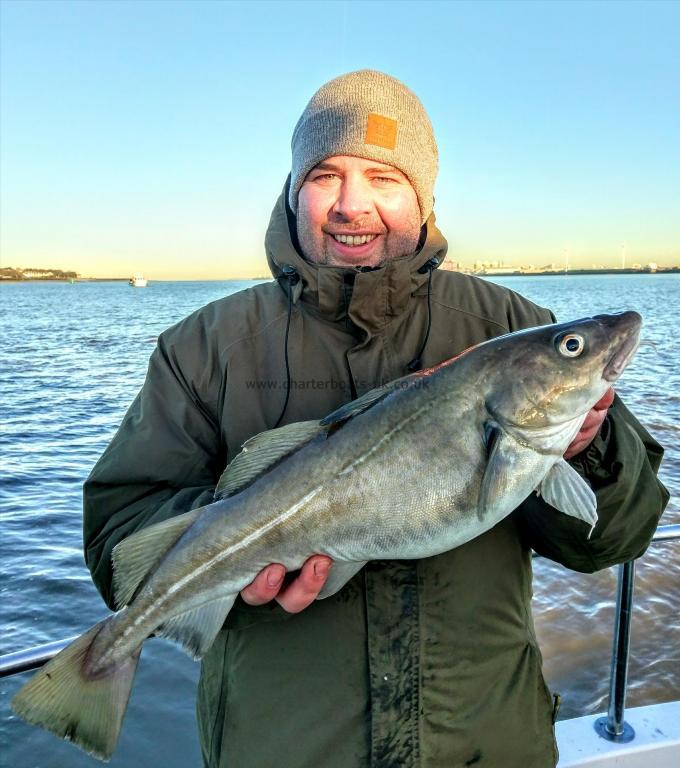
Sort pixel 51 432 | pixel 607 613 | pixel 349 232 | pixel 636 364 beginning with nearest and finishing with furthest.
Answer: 1. pixel 349 232
2. pixel 607 613
3. pixel 51 432
4. pixel 636 364

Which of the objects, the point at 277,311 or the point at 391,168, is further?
the point at 391,168

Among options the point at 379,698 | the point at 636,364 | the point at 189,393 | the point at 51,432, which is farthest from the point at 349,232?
the point at 636,364

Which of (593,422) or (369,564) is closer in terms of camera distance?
(593,422)

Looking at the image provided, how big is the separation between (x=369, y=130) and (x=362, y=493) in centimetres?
171

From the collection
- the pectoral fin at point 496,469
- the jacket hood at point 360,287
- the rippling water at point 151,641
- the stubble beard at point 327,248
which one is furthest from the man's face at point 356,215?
the rippling water at point 151,641

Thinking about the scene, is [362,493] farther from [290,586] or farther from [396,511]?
[290,586]

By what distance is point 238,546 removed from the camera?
2.56 metres

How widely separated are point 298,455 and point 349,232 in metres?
1.06

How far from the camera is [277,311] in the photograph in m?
2.97

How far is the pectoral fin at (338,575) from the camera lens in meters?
2.48

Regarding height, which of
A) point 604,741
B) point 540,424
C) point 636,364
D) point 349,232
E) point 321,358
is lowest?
point 636,364

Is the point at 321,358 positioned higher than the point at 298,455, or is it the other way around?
the point at 321,358

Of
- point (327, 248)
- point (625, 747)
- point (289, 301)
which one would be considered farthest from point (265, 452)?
point (625, 747)

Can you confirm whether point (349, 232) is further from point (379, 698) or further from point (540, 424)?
point (379, 698)
